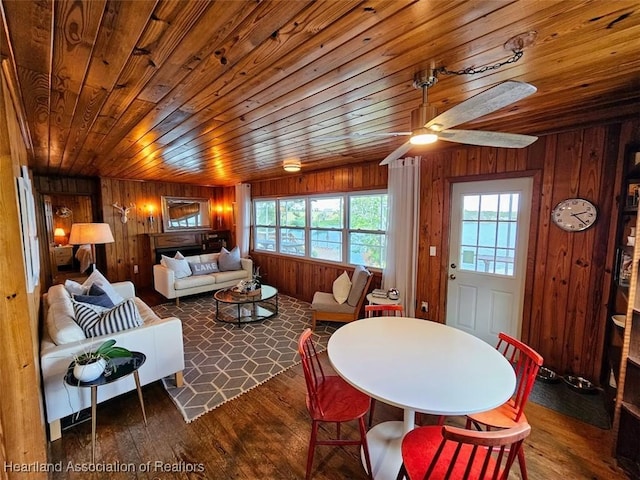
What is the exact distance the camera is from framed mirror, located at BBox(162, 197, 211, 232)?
6.21m

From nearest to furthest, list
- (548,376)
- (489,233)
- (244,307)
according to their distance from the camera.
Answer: (548,376) → (489,233) → (244,307)

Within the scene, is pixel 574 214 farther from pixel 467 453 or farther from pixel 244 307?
pixel 244 307

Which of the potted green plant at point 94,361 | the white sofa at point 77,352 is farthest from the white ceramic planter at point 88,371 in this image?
the white sofa at point 77,352

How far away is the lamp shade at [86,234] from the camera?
3908 millimetres

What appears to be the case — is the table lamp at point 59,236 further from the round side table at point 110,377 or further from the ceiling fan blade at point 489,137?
the ceiling fan blade at point 489,137

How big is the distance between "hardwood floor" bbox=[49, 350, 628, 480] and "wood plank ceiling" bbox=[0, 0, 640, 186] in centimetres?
235

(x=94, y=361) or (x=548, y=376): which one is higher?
(x=94, y=361)

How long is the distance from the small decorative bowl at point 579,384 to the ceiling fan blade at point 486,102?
2738mm

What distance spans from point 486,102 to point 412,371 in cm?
143

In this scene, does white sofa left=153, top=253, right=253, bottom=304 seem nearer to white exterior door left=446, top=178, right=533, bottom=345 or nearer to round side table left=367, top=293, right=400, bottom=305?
round side table left=367, top=293, right=400, bottom=305

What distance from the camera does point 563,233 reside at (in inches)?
104

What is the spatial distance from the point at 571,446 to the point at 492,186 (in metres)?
2.32

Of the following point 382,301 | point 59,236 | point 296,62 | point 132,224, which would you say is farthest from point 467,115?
point 59,236

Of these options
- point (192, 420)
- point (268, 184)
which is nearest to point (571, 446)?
point (192, 420)
